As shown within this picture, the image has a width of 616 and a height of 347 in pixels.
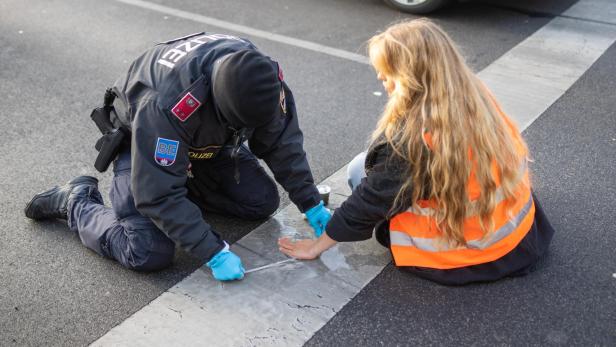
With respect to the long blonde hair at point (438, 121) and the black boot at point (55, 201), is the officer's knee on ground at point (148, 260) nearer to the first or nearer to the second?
the black boot at point (55, 201)

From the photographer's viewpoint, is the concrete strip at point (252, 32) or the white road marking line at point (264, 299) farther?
the concrete strip at point (252, 32)

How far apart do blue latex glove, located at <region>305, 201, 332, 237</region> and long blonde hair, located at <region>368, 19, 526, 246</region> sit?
1.91ft

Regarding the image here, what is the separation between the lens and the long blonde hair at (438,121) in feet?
7.16

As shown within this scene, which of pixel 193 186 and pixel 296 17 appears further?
pixel 296 17

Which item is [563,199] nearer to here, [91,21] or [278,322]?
[278,322]

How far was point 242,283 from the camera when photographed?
2582 mm

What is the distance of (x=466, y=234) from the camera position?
2406 mm

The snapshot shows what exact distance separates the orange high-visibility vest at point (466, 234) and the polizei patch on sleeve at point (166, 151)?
844mm

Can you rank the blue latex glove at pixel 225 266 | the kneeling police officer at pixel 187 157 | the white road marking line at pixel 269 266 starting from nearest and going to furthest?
1. the kneeling police officer at pixel 187 157
2. the blue latex glove at pixel 225 266
3. the white road marking line at pixel 269 266

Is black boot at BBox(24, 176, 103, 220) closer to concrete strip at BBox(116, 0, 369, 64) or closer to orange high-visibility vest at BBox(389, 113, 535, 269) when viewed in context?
orange high-visibility vest at BBox(389, 113, 535, 269)

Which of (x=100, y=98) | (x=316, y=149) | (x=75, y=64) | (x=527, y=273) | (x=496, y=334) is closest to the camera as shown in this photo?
(x=496, y=334)

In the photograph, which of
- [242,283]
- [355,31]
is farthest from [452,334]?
[355,31]

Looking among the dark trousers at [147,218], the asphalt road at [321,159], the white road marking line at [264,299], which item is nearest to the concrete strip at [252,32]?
the asphalt road at [321,159]

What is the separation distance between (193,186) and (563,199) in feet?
5.61
